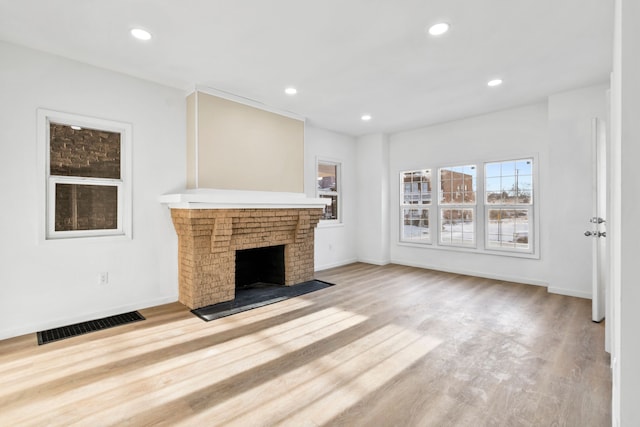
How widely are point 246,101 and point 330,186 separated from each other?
8.06 feet

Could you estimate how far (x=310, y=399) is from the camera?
1945 mm

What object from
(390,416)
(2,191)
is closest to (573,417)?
(390,416)

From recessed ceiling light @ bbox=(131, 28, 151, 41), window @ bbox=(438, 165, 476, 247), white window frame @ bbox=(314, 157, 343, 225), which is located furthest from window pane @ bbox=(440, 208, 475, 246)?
recessed ceiling light @ bbox=(131, 28, 151, 41)

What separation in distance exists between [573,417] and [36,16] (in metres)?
4.61

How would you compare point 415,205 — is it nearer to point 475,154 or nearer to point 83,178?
point 475,154

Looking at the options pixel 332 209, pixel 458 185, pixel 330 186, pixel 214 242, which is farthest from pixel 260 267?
pixel 458 185

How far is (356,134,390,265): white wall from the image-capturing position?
612 centimetres

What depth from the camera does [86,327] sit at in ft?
9.93

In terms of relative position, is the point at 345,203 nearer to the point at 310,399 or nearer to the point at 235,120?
the point at 235,120

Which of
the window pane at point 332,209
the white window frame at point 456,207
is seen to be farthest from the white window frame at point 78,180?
the white window frame at point 456,207

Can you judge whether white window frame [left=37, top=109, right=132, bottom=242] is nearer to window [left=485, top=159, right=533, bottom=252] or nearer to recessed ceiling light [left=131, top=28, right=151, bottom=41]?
recessed ceiling light [left=131, top=28, right=151, bottom=41]

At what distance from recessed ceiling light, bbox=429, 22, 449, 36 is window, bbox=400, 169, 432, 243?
11.0 feet

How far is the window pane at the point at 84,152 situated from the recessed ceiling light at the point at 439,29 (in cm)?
338

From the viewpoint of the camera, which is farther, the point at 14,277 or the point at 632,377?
the point at 14,277
